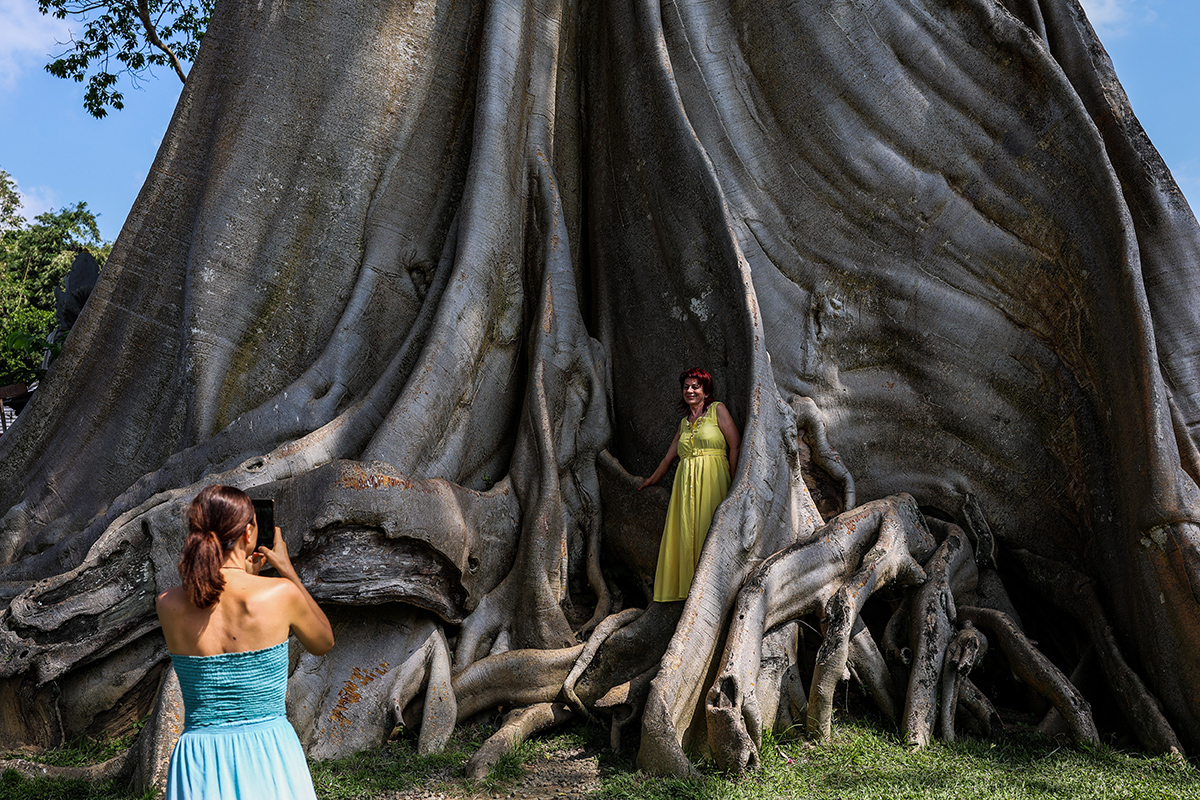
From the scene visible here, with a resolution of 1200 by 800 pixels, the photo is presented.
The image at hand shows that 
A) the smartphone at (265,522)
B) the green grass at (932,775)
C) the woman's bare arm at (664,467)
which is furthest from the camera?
the woman's bare arm at (664,467)

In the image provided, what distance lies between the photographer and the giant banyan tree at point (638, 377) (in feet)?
12.8

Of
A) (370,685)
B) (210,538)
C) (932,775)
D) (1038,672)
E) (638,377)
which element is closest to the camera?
(210,538)

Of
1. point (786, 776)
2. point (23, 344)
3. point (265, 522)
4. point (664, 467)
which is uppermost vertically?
point (23, 344)

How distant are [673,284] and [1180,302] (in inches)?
103

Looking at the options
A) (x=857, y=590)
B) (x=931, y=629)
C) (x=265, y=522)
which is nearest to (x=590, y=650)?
(x=857, y=590)

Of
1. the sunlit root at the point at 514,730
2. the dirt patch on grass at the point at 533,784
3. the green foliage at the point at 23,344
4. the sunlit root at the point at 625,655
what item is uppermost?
the green foliage at the point at 23,344

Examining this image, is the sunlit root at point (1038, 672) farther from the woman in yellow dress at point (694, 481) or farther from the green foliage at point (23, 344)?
the green foliage at point (23, 344)

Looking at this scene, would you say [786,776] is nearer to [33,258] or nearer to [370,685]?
[370,685]

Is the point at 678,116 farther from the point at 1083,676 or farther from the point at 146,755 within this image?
the point at 146,755

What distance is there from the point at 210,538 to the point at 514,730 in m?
2.00

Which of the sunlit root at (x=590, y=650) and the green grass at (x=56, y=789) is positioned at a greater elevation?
the sunlit root at (x=590, y=650)

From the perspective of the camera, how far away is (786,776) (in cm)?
338

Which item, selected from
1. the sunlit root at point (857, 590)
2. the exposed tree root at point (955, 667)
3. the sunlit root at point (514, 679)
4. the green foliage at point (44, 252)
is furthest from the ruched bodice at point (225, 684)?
the green foliage at point (44, 252)

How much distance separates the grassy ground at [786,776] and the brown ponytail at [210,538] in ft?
5.16
